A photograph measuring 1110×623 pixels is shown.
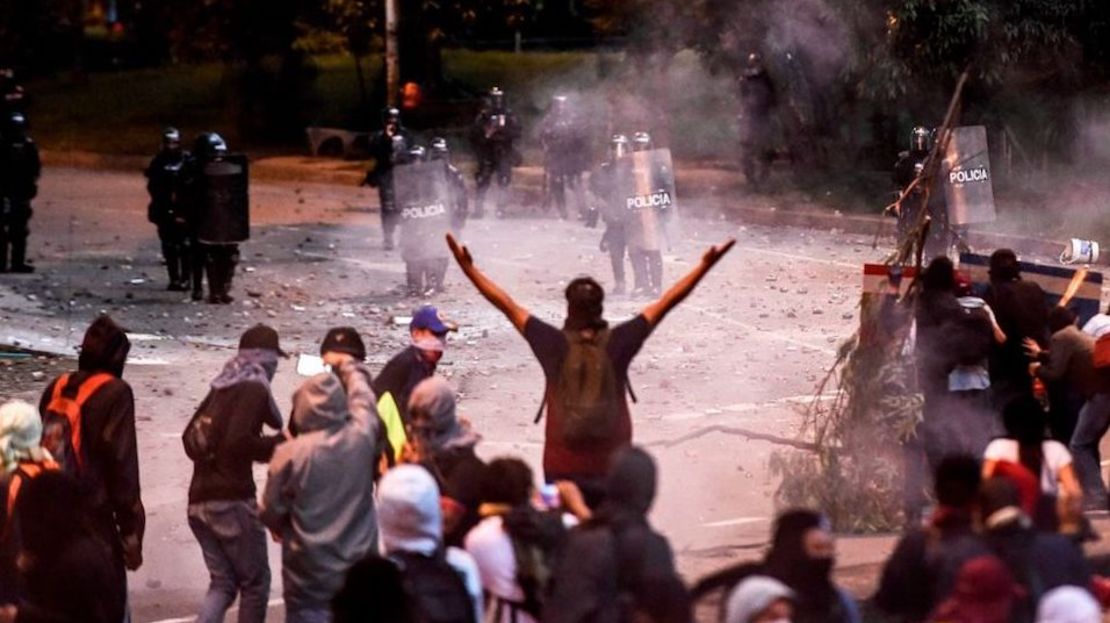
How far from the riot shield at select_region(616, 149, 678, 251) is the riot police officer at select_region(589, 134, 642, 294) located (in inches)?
2.5

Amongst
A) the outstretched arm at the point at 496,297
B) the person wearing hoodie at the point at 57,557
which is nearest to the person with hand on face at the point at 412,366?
the outstretched arm at the point at 496,297

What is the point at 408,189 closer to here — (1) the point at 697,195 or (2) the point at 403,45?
(1) the point at 697,195

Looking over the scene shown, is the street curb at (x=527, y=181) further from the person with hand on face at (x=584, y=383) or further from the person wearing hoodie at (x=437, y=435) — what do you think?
the person wearing hoodie at (x=437, y=435)

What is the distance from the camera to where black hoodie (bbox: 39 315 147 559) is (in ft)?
26.5

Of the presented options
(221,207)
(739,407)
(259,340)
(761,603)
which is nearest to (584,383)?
(259,340)

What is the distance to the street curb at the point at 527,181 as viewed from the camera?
2253cm

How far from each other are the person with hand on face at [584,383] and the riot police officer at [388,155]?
12.1 meters

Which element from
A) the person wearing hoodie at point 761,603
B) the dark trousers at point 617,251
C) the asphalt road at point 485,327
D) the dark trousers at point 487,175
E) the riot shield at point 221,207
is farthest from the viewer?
the dark trousers at point 487,175

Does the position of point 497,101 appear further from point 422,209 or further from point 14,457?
point 14,457

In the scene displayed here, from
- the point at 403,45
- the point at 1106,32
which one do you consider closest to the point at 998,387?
the point at 1106,32

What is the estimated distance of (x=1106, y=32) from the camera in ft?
81.8

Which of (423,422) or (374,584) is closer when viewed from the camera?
(374,584)

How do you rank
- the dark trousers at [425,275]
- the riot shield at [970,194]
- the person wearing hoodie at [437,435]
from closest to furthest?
the person wearing hoodie at [437,435], the riot shield at [970,194], the dark trousers at [425,275]

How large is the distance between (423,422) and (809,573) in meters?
1.89
